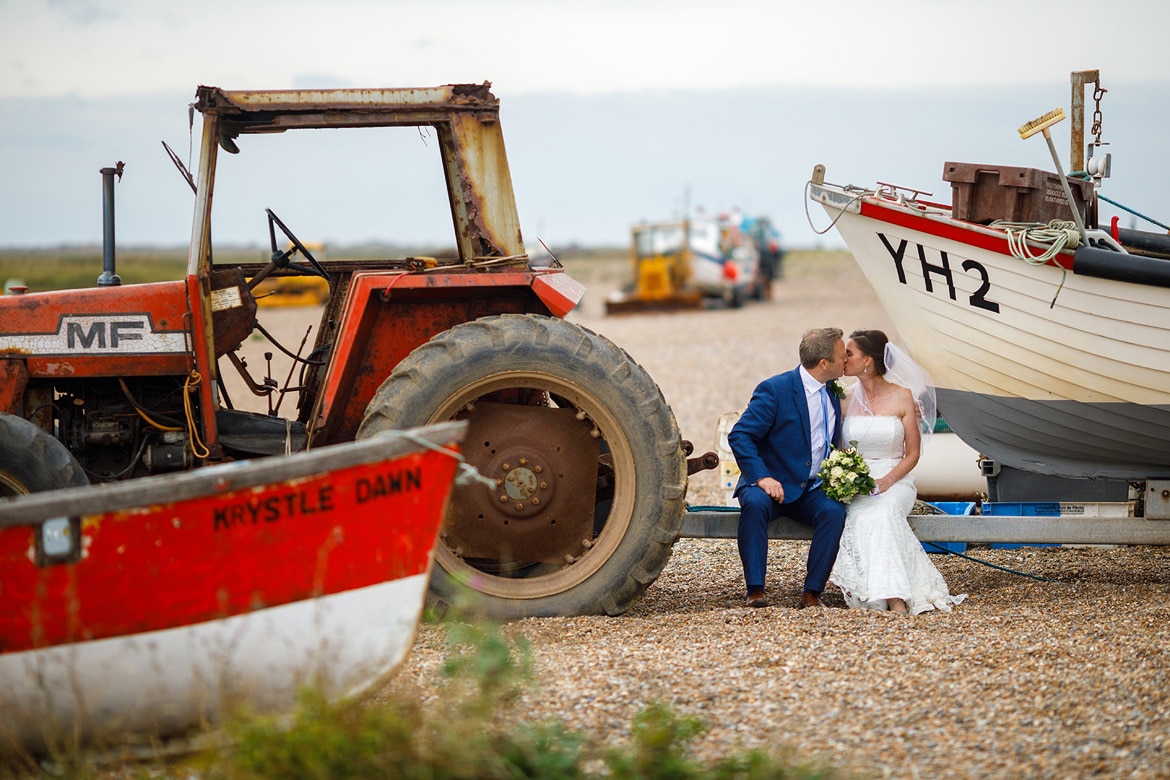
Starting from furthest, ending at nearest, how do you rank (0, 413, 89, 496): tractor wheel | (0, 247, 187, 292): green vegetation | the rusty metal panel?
1. (0, 247, 187, 292): green vegetation
2. the rusty metal panel
3. (0, 413, 89, 496): tractor wheel

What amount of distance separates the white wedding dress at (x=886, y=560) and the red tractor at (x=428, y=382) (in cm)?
99

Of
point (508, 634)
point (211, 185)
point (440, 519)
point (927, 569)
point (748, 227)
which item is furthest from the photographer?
point (748, 227)

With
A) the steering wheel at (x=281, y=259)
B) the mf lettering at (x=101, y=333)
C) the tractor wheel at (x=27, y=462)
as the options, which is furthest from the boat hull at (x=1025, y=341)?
the tractor wheel at (x=27, y=462)

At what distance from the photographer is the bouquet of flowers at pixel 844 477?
5.30 metres

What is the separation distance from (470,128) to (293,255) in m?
0.99

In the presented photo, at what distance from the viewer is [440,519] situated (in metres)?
3.65

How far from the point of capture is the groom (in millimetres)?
5277

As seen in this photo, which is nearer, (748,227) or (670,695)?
(670,695)

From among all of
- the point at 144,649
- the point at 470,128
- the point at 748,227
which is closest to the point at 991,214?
the point at 470,128

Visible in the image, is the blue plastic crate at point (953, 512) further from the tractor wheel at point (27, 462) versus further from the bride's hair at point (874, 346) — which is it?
the tractor wheel at point (27, 462)

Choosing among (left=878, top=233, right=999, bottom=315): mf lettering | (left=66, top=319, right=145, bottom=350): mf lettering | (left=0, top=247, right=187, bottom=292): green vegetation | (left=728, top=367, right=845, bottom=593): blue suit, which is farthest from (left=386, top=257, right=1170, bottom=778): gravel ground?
(left=0, top=247, right=187, bottom=292): green vegetation

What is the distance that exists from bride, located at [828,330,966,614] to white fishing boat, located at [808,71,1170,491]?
295 millimetres

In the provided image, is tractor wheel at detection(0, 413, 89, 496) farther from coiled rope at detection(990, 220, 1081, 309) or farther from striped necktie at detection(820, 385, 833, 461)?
coiled rope at detection(990, 220, 1081, 309)

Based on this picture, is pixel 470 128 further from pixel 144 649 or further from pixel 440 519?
pixel 144 649
